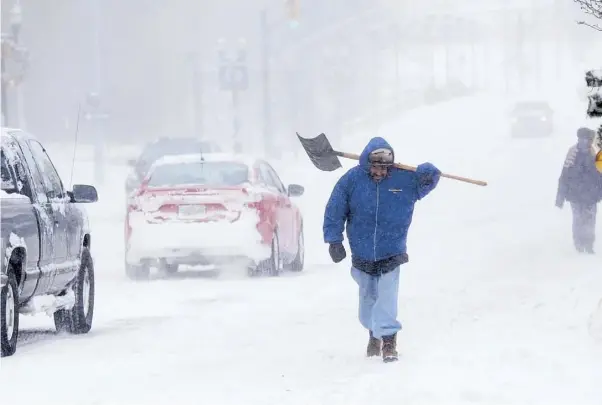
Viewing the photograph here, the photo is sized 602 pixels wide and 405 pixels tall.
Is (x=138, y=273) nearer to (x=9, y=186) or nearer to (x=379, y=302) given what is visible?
(x=9, y=186)

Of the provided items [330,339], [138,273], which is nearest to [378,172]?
[330,339]

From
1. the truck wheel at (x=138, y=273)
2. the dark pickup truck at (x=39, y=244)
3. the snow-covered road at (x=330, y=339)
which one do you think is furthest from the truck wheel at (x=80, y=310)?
the truck wheel at (x=138, y=273)

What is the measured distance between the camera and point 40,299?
1189 cm

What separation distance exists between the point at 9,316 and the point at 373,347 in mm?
2482

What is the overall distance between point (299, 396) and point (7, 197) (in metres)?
3.16

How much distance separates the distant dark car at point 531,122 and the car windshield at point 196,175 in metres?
42.8

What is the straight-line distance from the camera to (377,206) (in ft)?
34.9

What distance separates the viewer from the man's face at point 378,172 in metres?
10.6

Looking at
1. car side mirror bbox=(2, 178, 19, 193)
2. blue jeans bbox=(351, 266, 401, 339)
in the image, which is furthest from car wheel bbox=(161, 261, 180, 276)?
blue jeans bbox=(351, 266, 401, 339)

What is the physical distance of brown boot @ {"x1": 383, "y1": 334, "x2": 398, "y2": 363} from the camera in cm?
1055

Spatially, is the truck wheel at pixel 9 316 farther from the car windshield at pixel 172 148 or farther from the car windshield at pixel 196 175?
the car windshield at pixel 172 148

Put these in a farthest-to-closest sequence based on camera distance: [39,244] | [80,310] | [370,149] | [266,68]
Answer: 1. [266,68]
2. [80,310]
3. [39,244]
4. [370,149]

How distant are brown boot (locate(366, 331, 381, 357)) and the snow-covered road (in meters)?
0.13

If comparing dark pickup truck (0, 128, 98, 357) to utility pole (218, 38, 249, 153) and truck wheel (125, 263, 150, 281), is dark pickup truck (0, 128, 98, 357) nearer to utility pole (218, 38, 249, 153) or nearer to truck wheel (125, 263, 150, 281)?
truck wheel (125, 263, 150, 281)
